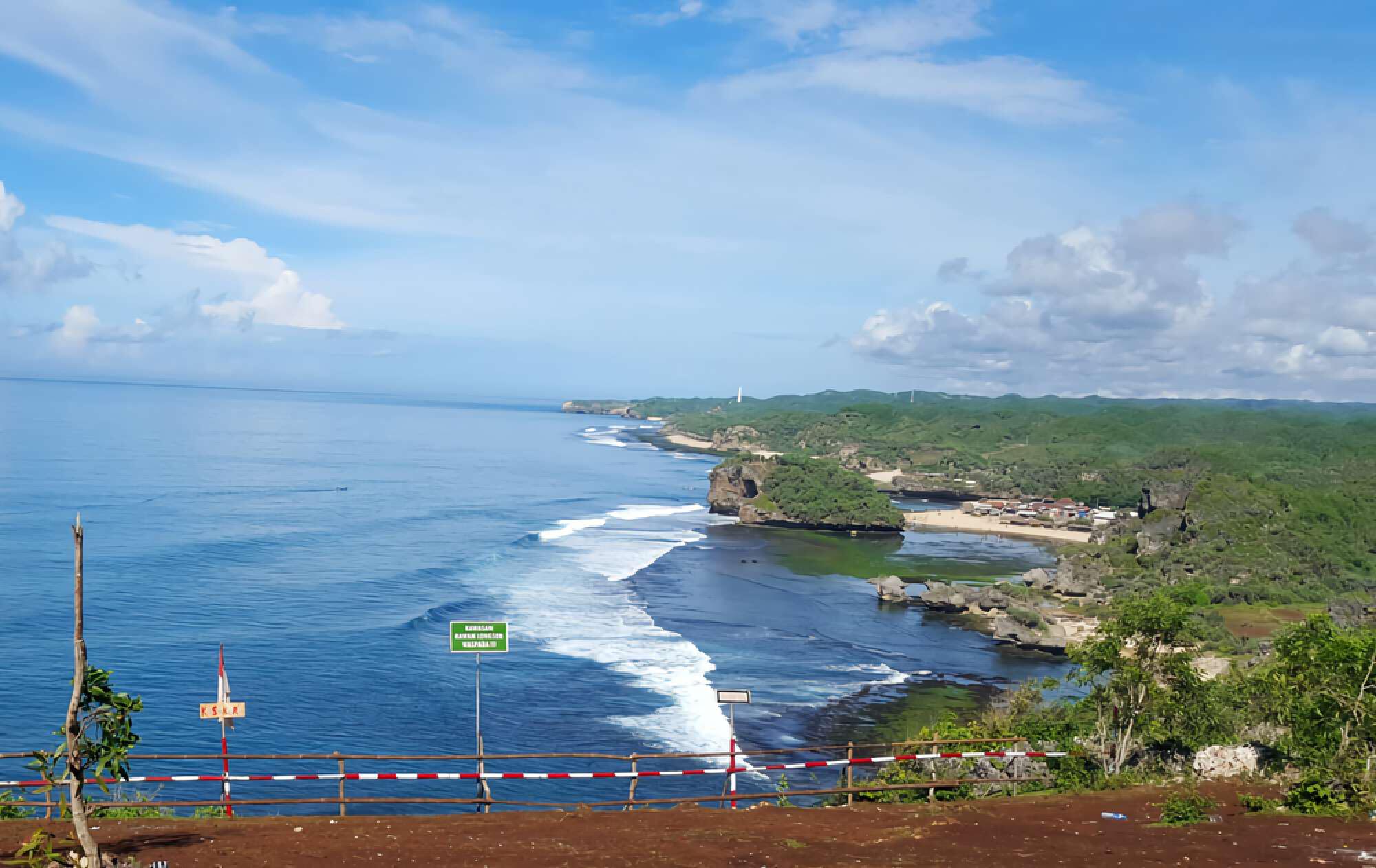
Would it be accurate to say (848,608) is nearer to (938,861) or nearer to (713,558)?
(713,558)

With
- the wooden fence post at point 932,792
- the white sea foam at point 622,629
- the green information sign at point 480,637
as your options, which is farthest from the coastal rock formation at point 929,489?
the green information sign at point 480,637

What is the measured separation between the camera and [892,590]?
61312mm

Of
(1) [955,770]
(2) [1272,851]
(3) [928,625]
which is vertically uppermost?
(2) [1272,851]

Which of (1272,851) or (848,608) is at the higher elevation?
(1272,851)

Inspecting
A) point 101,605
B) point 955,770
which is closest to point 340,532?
point 101,605

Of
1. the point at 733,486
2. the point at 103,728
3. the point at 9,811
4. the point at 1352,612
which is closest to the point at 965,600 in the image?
the point at 1352,612

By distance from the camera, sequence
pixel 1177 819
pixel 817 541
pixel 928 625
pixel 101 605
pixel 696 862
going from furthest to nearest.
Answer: pixel 817 541 < pixel 928 625 < pixel 101 605 < pixel 1177 819 < pixel 696 862

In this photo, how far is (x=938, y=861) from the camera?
526 inches

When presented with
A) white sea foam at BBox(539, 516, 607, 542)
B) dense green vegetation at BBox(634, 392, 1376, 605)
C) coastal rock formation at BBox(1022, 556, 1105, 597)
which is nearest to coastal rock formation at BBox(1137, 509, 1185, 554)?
dense green vegetation at BBox(634, 392, 1376, 605)

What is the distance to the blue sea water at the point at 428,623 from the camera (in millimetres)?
34625

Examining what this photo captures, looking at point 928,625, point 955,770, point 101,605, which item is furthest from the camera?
point 928,625

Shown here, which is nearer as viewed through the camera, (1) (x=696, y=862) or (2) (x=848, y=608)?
(1) (x=696, y=862)

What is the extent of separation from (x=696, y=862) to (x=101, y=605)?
4573 centimetres

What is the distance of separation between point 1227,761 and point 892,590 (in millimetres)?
43499
